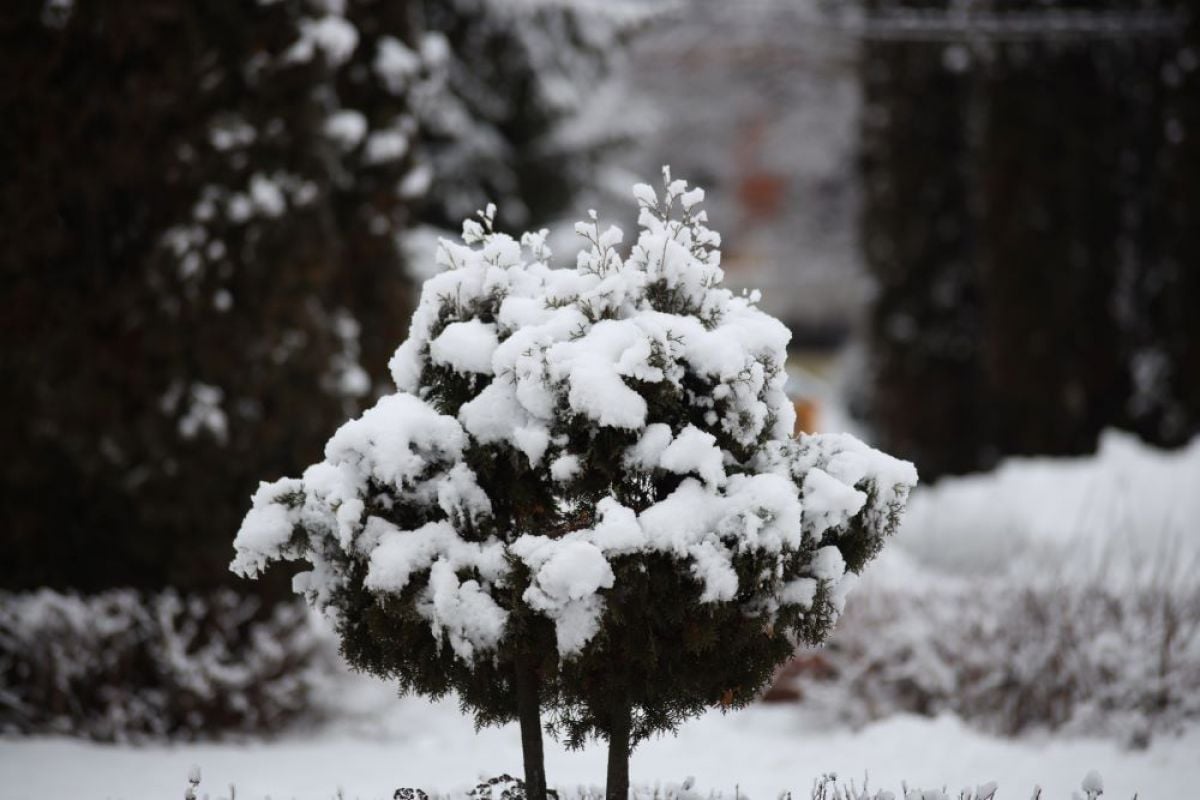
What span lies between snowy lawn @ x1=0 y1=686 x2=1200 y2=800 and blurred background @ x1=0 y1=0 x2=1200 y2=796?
0.68ft

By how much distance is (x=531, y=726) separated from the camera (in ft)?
9.49

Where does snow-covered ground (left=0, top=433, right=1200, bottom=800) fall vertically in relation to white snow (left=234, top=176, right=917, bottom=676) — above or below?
below

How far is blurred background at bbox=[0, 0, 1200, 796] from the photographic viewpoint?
4969 mm

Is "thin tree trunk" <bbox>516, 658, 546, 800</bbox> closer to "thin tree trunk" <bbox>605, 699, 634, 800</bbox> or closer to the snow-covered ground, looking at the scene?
"thin tree trunk" <bbox>605, 699, 634, 800</bbox>

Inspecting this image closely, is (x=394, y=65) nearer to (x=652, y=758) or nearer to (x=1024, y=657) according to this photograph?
(x=652, y=758)

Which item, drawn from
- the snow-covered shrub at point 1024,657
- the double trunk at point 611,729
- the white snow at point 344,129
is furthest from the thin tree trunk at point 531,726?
the white snow at point 344,129

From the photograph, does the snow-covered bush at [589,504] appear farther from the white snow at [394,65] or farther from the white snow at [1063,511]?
the white snow at [1063,511]

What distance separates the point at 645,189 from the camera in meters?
2.80

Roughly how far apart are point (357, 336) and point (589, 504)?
3.84 meters

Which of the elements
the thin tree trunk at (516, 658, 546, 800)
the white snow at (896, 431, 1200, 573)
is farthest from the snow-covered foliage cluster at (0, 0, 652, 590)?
the white snow at (896, 431, 1200, 573)

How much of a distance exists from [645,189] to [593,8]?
25.1ft

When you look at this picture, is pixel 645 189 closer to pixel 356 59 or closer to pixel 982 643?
pixel 982 643

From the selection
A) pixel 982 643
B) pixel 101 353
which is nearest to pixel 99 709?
pixel 101 353

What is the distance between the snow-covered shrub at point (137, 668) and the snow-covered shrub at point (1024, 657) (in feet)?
9.28
